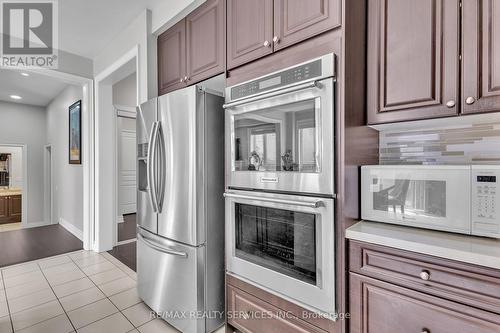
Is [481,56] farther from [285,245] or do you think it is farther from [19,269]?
[19,269]

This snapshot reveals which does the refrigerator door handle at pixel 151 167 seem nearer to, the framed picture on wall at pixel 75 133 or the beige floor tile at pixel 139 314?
the beige floor tile at pixel 139 314

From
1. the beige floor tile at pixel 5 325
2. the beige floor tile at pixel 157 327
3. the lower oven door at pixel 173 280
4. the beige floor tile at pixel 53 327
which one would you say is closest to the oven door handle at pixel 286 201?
the lower oven door at pixel 173 280

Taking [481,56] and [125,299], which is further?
[125,299]

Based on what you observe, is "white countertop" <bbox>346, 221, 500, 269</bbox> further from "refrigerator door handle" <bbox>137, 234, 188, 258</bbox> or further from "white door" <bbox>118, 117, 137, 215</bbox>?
"white door" <bbox>118, 117, 137, 215</bbox>

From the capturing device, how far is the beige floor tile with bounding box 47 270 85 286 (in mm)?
2812

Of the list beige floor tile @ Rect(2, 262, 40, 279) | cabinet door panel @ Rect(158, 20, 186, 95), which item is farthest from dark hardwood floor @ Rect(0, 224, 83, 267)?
cabinet door panel @ Rect(158, 20, 186, 95)

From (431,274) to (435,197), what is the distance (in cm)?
41

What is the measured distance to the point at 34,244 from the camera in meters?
4.16

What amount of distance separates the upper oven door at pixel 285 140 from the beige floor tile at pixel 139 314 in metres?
1.41

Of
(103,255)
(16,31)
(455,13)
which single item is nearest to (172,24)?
(16,31)

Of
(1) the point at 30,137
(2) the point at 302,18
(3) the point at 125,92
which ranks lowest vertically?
(1) the point at 30,137

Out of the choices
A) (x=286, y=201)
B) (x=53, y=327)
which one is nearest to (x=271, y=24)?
(x=286, y=201)

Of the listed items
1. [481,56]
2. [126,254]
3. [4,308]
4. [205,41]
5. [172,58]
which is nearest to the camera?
[481,56]

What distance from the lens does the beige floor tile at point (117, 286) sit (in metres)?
2.59
